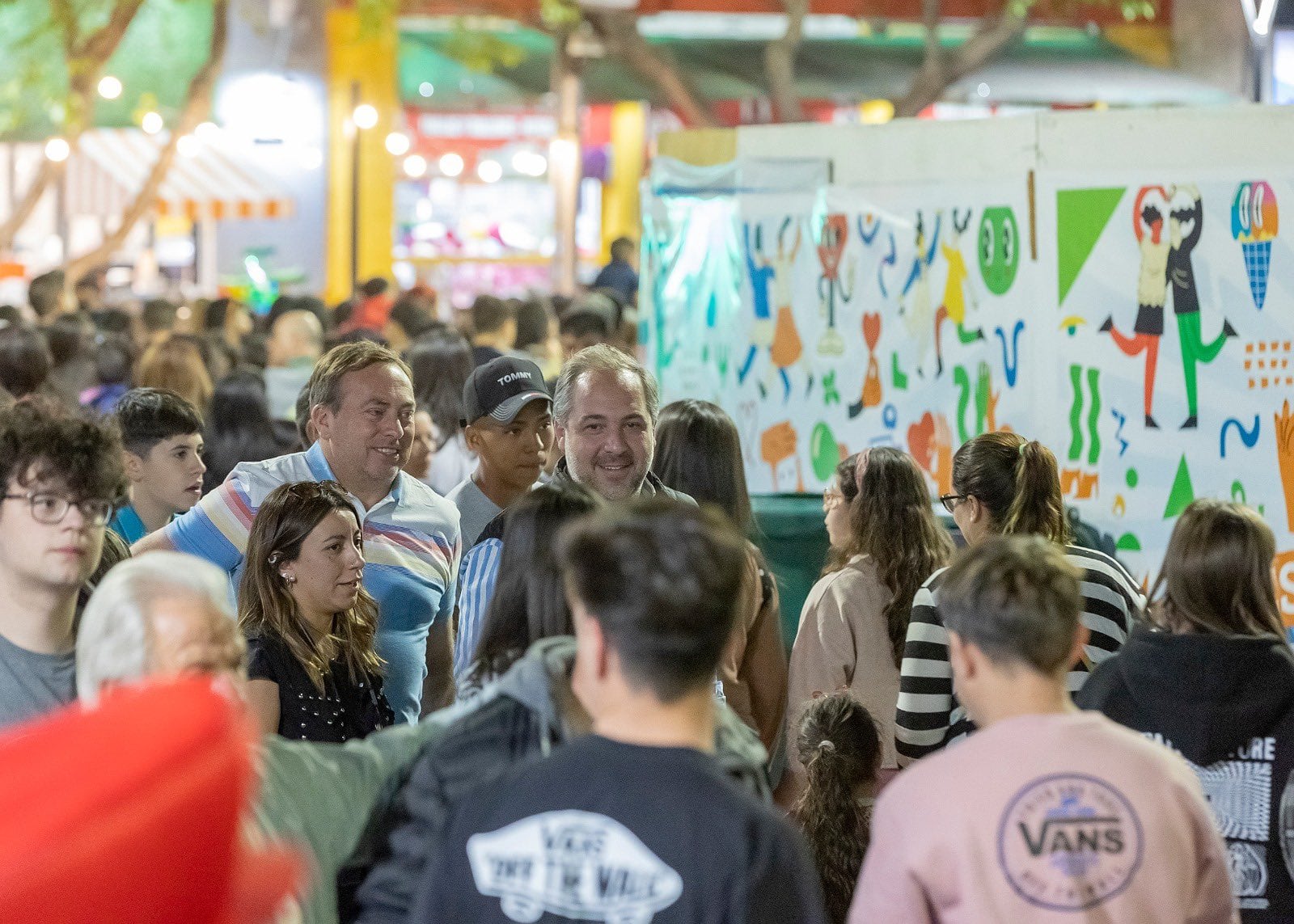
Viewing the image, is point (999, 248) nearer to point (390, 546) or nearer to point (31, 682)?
point (390, 546)

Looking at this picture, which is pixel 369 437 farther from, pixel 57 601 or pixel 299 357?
pixel 299 357

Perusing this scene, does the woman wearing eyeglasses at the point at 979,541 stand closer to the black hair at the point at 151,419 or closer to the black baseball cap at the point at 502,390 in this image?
the black baseball cap at the point at 502,390

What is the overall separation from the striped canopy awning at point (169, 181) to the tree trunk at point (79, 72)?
1.67m

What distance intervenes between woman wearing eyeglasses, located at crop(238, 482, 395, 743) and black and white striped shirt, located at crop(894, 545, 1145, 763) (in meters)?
1.31

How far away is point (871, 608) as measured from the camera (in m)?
4.77

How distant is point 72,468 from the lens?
3166 mm

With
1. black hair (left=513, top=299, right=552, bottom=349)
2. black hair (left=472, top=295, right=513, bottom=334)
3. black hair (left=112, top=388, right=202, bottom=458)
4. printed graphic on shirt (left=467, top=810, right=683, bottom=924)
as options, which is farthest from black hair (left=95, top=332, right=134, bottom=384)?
printed graphic on shirt (left=467, top=810, right=683, bottom=924)

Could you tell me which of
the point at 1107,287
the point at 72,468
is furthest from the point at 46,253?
the point at 72,468

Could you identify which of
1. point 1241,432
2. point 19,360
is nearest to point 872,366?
point 1241,432

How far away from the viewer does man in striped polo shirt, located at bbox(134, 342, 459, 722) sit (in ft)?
15.0

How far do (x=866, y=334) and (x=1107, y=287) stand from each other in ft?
4.14

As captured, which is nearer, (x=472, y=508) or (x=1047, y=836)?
(x=1047, y=836)

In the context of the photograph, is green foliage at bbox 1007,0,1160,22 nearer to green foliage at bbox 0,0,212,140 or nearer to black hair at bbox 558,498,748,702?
green foliage at bbox 0,0,212,140

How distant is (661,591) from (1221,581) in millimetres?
1771
